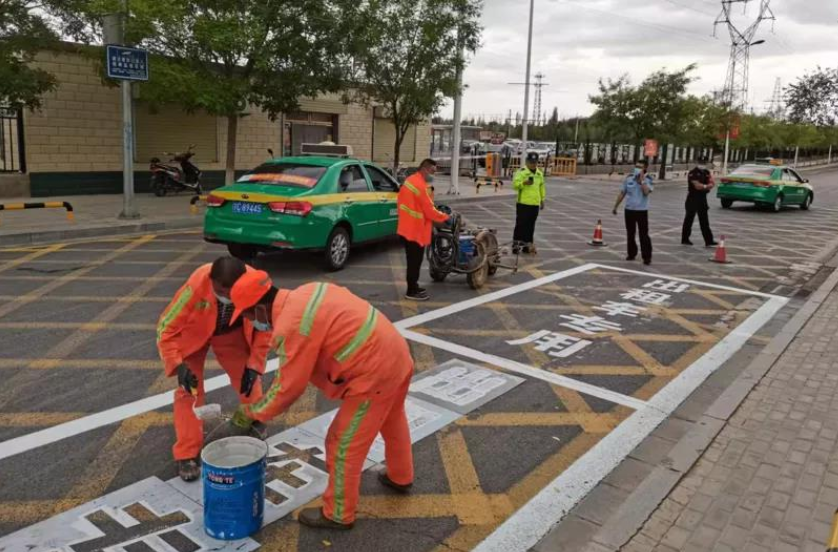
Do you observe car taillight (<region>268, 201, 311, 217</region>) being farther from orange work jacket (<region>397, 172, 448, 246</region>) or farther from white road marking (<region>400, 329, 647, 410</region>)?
white road marking (<region>400, 329, 647, 410</region>)

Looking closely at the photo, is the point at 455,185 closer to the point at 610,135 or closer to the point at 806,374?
the point at 610,135

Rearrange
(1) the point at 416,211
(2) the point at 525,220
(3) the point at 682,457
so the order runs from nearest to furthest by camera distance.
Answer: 1. (3) the point at 682,457
2. (1) the point at 416,211
3. (2) the point at 525,220

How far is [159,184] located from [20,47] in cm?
570

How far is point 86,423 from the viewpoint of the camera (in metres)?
4.57

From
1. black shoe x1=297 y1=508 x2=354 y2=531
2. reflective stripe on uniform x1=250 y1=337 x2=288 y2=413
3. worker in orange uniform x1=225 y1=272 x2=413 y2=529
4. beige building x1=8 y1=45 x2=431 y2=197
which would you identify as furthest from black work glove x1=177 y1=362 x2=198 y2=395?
beige building x1=8 y1=45 x2=431 y2=197

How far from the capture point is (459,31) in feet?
62.4

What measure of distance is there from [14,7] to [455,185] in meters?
13.7

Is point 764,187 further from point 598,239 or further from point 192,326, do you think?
point 192,326

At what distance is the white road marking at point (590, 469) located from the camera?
3508 mm

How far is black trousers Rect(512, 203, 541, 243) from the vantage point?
11.5 metres

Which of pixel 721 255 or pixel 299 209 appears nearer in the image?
pixel 299 209

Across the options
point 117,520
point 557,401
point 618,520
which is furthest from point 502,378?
point 117,520

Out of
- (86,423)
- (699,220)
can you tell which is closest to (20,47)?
(86,423)

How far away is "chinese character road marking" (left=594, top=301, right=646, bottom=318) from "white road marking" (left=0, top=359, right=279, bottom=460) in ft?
15.4
